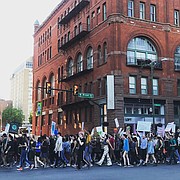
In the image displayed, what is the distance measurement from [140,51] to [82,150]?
825 inches

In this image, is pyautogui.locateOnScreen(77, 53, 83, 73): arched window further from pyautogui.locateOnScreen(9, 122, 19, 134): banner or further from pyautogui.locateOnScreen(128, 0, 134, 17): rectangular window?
pyautogui.locateOnScreen(9, 122, 19, 134): banner

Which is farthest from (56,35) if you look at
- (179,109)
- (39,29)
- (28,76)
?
(28,76)

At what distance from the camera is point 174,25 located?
37156mm

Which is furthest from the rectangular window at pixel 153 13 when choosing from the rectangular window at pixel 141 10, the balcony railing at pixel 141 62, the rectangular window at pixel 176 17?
the balcony railing at pixel 141 62

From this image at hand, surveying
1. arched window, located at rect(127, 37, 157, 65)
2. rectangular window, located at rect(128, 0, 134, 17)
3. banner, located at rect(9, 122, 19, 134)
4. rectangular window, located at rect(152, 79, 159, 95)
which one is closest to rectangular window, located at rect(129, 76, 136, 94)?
arched window, located at rect(127, 37, 157, 65)

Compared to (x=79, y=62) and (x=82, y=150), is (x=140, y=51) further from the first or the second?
(x=82, y=150)

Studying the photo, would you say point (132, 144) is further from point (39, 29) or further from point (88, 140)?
point (39, 29)

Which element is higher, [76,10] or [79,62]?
[76,10]

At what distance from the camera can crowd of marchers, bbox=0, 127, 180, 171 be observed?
16875 mm

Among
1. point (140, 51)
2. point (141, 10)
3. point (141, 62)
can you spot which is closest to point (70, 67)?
point (140, 51)

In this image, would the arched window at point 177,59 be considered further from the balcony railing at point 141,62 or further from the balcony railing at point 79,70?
the balcony railing at point 79,70

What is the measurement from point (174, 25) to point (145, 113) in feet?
37.2

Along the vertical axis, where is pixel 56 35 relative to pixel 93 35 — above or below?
above

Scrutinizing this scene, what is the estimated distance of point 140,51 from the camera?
114 feet
